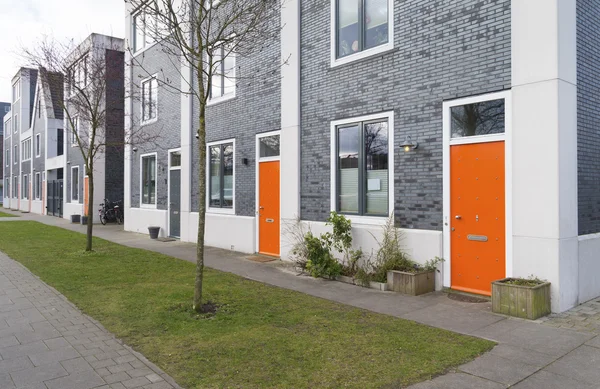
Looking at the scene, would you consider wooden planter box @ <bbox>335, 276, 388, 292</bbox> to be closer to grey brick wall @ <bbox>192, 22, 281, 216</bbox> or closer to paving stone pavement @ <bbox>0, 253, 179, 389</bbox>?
grey brick wall @ <bbox>192, 22, 281, 216</bbox>

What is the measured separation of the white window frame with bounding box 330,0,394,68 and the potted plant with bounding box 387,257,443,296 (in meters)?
4.11

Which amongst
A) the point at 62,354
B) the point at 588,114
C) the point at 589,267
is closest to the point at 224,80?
the point at 588,114

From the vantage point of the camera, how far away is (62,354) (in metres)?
4.65

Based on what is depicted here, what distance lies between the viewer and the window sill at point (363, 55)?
8.50 m

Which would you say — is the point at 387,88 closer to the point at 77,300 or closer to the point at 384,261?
the point at 384,261

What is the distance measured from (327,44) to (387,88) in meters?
2.14

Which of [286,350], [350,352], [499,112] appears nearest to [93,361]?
[286,350]

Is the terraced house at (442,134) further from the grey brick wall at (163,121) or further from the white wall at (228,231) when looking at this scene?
the grey brick wall at (163,121)

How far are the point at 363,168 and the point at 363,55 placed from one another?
7.47 ft

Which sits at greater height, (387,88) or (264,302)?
(387,88)

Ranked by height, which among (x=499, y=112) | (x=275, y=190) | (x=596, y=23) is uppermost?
(x=596, y=23)

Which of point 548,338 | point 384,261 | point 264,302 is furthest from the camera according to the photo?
point 384,261

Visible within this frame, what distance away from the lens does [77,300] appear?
687cm

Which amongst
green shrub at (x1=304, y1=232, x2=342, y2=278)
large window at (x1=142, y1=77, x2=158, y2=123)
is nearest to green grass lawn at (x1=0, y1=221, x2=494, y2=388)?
green shrub at (x1=304, y1=232, x2=342, y2=278)
